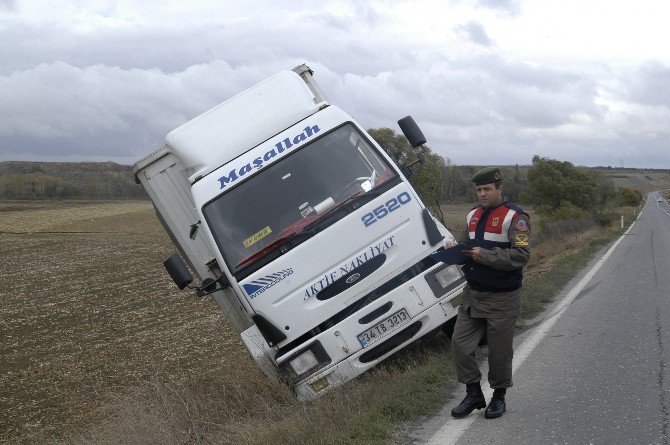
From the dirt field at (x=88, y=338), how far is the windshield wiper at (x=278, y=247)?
173cm

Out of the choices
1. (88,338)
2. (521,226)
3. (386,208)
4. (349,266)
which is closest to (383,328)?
(349,266)

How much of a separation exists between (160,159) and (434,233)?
11.4ft

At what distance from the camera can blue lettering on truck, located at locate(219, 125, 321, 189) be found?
7433 millimetres

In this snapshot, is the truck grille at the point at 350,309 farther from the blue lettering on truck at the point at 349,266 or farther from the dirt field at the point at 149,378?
the dirt field at the point at 149,378

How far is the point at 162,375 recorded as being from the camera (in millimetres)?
11352

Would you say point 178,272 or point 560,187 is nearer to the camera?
point 178,272

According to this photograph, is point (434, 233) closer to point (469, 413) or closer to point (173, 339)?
point (469, 413)

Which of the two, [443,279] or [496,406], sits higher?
[443,279]

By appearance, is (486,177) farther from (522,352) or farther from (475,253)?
(522,352)

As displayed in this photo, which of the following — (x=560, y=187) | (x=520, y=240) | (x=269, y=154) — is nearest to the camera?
(x=520, y=240)

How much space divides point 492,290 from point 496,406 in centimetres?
82

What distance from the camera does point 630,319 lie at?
28.7ft

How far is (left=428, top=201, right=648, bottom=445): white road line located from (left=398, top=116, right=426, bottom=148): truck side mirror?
243 cm

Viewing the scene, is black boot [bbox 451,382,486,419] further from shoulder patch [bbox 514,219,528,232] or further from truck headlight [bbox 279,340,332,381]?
truck headlight [bbox 279,340,332,381]
